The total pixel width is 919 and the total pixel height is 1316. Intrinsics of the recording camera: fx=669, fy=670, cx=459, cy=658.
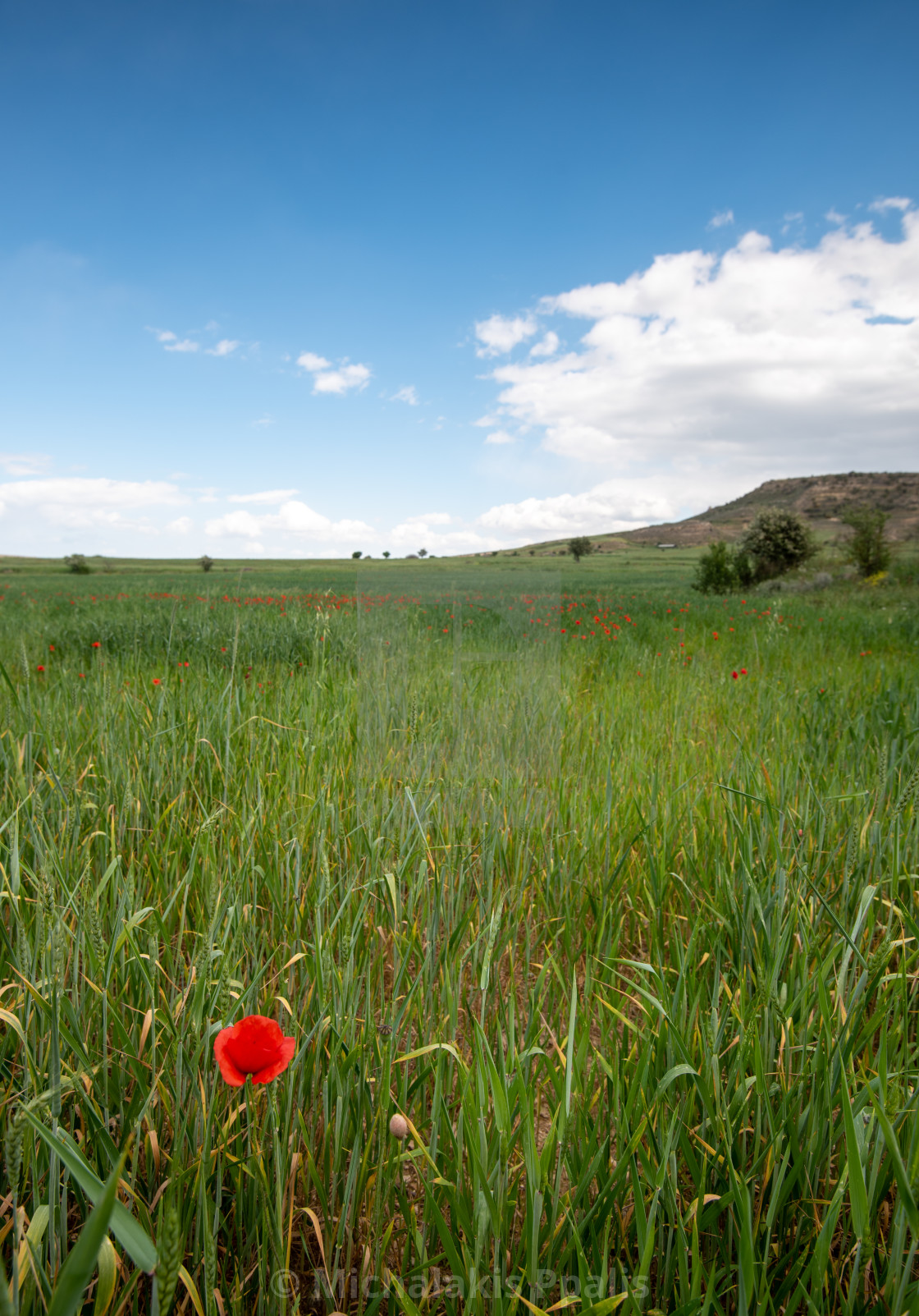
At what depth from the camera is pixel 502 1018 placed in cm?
158

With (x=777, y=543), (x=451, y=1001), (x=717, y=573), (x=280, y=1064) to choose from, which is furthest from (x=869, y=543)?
(x=280, y=1064)

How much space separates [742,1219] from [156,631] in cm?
763

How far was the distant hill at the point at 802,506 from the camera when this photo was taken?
7612cm

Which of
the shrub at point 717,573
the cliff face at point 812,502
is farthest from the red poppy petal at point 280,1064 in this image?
the cliff face at point 812,502

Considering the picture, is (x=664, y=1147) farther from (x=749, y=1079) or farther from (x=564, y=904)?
(x=564, y=904)

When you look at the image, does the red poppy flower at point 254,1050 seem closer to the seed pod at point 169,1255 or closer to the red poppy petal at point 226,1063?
Answer: the red poppy petal at point 226,1063

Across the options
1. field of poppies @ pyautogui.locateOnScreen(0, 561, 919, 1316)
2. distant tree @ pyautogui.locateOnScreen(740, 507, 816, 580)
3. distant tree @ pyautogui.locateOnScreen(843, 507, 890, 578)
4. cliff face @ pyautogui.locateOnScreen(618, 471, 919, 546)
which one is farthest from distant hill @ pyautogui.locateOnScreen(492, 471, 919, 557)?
field of poppies @ pyautogui.locateOnScreen(0, 561, 919, 1316)

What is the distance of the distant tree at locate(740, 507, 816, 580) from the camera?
31125 millimetres

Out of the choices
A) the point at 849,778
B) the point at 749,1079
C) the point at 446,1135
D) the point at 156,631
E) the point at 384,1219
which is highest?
the point at 156,631

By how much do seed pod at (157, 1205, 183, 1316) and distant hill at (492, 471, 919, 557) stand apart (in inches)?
2814

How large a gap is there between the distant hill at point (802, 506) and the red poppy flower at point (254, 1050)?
71067 millimetres

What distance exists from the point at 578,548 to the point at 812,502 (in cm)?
4264

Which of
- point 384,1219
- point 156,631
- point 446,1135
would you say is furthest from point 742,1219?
point 156,631

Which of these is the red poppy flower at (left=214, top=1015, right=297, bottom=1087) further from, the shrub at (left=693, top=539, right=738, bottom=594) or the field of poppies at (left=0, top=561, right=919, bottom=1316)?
the shrub at (left=693, top=539, right=738, bottom=594)
